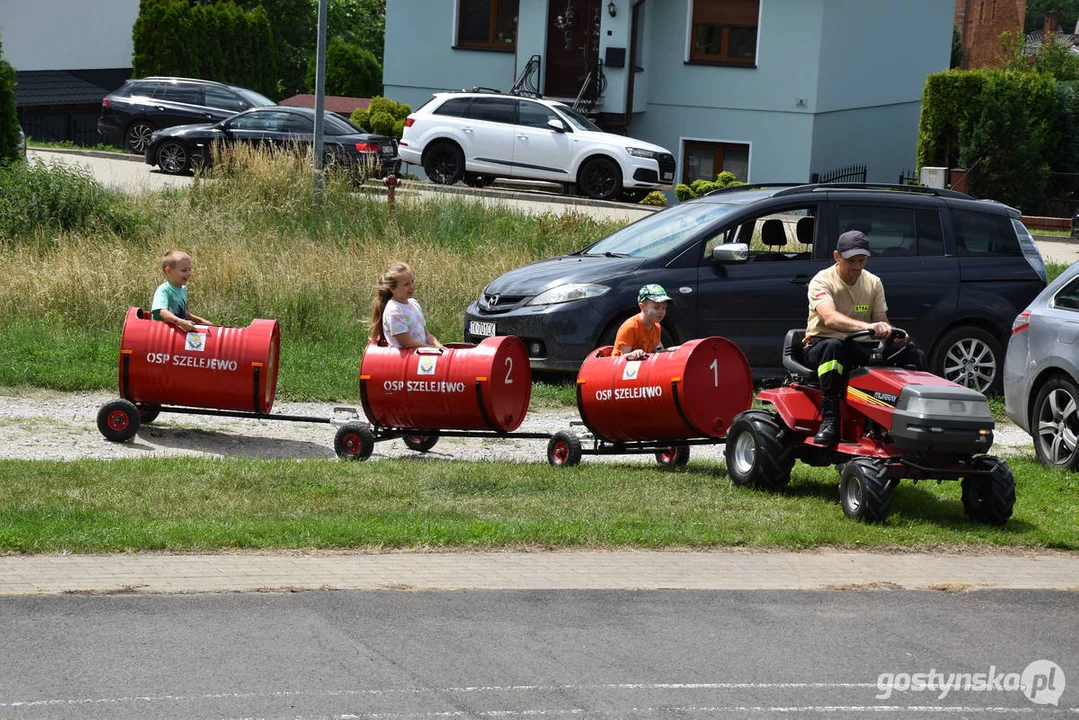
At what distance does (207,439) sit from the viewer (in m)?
11.2

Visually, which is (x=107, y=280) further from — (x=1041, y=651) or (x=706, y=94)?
(x=706, y=94)

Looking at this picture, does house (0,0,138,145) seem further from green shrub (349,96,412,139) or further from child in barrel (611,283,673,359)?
child in barrel (611,283,673,359)

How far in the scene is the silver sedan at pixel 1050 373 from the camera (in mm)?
10398

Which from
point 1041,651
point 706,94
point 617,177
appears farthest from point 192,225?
point 706,94

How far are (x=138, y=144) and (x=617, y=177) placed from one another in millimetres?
11825

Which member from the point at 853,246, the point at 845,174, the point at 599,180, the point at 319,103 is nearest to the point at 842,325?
the point at 853,246

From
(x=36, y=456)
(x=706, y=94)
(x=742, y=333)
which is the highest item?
(x=706, y=94)

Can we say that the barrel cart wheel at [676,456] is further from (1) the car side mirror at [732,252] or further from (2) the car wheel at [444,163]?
(2) the car wheel at [444,163]

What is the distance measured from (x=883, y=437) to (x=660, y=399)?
5.71 ft

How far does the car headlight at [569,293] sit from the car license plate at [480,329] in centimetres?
46

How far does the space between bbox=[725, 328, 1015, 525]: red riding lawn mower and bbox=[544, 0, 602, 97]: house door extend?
2785cm

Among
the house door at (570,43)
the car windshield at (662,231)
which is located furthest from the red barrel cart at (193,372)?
the house door at (570,43)

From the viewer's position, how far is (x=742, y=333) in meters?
13.1

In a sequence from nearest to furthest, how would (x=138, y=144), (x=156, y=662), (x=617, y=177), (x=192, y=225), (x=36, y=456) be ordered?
1. (x=156, y=662)
2. (x=36, y=456)
3. (x=192, y=225)
4. (x=617, y=177)
5. (x=138, y=144)
